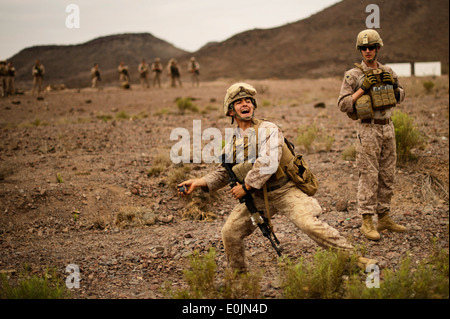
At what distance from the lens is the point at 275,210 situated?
12.8 ft

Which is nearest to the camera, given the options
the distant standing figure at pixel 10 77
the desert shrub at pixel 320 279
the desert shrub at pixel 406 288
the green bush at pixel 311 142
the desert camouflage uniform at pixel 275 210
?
the desert shrub at pixel 406 288

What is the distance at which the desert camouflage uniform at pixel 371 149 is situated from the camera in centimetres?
462

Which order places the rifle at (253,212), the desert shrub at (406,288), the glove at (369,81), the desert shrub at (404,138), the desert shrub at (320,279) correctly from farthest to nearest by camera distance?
the desert shrub at (404,138) → the glove at (369,81) → the rifle at (253,212) → the desert shrub at (320,279) → the desert shrub at (406,288)

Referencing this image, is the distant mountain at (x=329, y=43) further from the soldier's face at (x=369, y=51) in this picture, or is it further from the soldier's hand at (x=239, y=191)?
the soldier's hand at (x=239, y=191)

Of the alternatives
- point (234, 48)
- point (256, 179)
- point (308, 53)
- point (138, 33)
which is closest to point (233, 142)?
point (256, 179)

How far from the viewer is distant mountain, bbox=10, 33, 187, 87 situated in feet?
223

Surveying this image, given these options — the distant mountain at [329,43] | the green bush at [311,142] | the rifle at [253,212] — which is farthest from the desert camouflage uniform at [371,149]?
the distant mountain at [329,43]

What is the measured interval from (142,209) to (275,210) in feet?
9.32

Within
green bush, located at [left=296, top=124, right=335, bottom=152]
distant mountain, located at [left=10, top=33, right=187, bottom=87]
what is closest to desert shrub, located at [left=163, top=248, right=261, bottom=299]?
green bush, located at [left=296, top=124, right=335, bottom=152]

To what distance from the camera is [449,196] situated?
6.16 metres

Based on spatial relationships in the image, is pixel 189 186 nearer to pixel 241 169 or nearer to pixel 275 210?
pixel 241 169

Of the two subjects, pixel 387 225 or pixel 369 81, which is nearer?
pixel 369 81

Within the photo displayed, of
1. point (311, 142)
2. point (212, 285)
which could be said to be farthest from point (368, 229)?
point (311, 142)

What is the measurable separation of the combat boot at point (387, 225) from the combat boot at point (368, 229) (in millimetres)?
199
